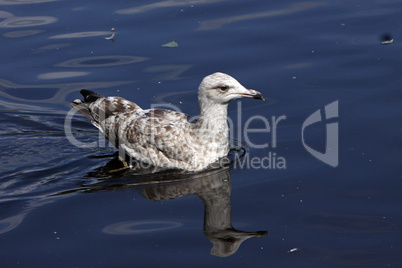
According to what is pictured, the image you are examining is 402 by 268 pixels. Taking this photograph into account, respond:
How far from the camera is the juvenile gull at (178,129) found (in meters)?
8.23

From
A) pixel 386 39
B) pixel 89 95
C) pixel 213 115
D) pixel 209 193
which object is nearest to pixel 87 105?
pixel 89 95

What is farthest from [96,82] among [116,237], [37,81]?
[116,237]

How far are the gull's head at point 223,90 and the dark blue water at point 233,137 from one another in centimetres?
85

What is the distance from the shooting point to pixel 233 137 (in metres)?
9.09

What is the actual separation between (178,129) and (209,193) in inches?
50.4

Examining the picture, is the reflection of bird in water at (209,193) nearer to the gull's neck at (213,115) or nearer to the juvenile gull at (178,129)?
the juvenile gull at (178,129)

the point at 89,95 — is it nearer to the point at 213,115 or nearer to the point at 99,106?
the point at 99,106

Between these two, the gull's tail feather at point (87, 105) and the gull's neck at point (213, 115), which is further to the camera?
the gull's tail feather at point (87, 105)

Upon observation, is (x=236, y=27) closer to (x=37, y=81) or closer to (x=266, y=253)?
(x=37, y=81)

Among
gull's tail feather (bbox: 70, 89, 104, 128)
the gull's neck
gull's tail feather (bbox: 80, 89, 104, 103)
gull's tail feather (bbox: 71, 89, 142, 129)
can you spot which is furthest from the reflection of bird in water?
gull's tail feather (bbox: 80, 89, 104, 103)

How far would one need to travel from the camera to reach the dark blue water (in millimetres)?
6645

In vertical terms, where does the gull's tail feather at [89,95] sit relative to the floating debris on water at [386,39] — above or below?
below

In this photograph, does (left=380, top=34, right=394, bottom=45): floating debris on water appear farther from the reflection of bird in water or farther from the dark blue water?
the reflection of bird in water

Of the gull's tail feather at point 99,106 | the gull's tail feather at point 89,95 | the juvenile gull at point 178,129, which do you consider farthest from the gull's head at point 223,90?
the gull's tail feather at point 89,95
